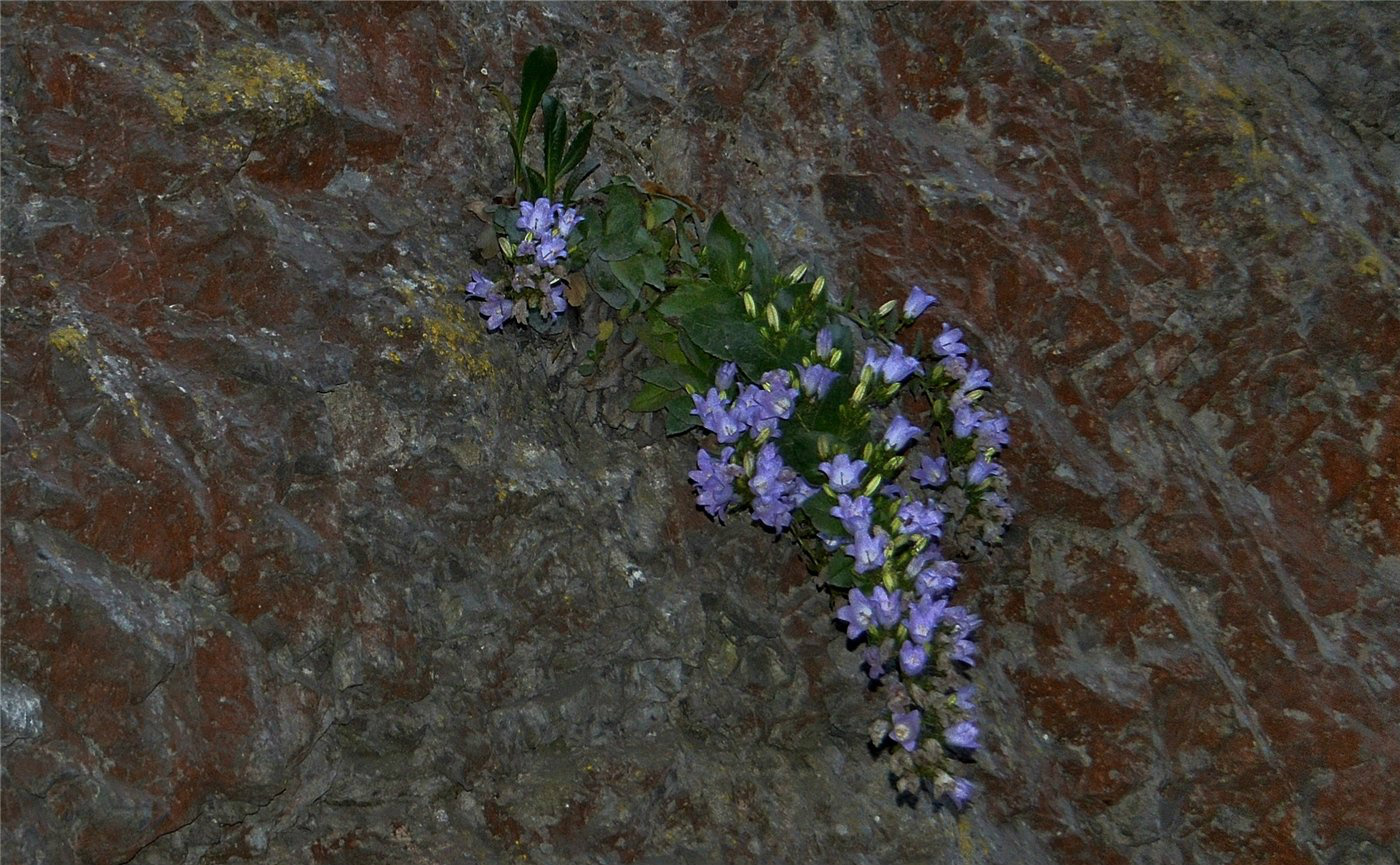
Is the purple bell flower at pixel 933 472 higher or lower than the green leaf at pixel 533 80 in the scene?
lower

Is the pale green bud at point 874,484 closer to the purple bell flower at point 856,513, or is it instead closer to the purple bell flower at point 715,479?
the purple bell flower at point 856,513

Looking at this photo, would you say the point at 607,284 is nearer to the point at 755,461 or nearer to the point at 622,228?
the point at 622,228

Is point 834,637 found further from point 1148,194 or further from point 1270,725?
point 1148,194

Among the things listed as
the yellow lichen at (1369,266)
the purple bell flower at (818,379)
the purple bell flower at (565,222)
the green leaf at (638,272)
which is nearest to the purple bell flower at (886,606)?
the purple bell flower at (818,379)

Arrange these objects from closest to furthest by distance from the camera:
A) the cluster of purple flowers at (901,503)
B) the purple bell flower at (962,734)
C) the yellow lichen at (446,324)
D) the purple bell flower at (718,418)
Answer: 1. the purple bell flower at (962,734)
2. the cluster of purple flowers at (901,503)
3. the yellow lichen at (446,324)
4. the purple bell flower at (718,418)

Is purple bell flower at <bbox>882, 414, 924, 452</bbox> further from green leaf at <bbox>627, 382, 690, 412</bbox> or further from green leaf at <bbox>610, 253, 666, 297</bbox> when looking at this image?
green leaf at <bbox>610, 253, 666, 297</bbox>

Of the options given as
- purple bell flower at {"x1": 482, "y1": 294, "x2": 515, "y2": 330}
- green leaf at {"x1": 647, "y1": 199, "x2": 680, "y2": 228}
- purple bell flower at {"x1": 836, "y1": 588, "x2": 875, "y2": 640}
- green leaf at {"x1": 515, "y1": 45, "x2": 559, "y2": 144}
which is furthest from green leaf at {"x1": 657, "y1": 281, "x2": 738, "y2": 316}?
purple bell flower at {"x1": 836, "y1": 588, "x2": 875, "y2": 640}

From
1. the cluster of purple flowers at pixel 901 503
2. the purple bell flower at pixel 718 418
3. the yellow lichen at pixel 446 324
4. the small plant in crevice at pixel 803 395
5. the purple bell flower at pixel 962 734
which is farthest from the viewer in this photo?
the purple bell flower at pixel 718 418
